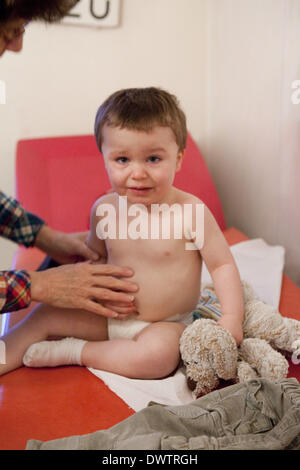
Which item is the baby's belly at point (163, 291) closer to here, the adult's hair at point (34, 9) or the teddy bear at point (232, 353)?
the teddy bear at point (232, 353)

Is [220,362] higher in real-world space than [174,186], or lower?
lower

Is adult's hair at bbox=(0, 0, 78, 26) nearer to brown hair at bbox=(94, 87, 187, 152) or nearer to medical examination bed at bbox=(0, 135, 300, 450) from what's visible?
brown hair at bbox=(94, 87, 187, 152)

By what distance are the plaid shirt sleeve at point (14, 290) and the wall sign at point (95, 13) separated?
96 centimetres

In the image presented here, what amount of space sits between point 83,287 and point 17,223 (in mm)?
309

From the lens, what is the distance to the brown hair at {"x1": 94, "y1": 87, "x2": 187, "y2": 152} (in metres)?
0.74

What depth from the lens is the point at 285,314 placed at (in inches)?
35.9

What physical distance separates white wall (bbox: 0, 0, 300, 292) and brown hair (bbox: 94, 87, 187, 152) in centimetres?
54

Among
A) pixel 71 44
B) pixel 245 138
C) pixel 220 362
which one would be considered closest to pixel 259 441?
pixel 220 362

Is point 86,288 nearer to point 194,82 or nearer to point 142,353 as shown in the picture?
point 142,353

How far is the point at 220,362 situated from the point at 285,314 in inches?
11.1

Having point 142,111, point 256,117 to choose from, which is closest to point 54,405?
point 142,111

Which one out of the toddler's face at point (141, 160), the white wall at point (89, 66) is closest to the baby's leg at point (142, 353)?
the toddler's face at point (141, 160)

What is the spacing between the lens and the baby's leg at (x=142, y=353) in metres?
0.76
